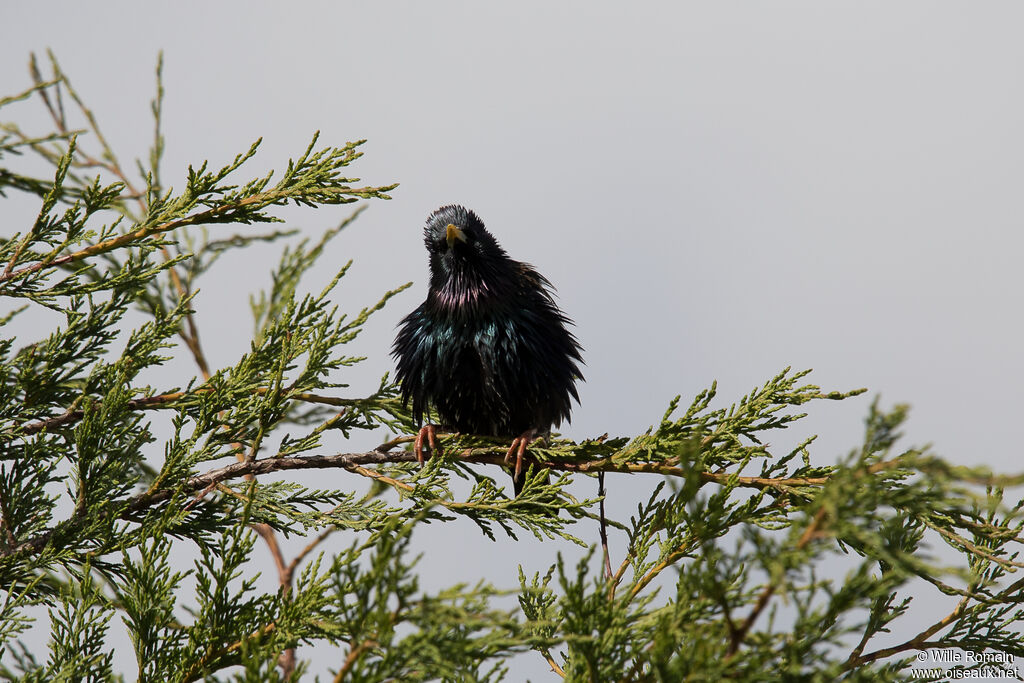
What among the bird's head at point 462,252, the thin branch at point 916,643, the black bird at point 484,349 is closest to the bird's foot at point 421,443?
the black bird at point 484,349

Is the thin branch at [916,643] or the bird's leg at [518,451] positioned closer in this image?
the thin branch at [916,643]

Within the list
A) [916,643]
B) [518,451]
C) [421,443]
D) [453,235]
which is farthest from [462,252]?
[916,643]

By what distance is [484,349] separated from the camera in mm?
3846

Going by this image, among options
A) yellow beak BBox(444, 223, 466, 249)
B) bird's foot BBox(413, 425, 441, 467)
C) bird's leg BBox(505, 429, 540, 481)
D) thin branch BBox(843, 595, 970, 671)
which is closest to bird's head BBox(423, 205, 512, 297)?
yellow beak BBox(444, 223, 466, 249)

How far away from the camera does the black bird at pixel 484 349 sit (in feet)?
12.6

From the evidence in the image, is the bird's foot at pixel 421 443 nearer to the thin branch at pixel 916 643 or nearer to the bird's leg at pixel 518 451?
the bird's leg at pixel 518 451

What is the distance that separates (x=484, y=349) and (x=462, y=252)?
0.50 meters

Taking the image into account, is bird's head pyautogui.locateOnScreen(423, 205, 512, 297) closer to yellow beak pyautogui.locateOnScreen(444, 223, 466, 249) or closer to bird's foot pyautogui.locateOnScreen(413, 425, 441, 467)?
yellow beak pyautogui.locateOnScreen(444, 223, 466, 249)

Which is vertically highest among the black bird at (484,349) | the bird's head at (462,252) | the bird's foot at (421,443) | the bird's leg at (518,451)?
the bird's head at (462,252)

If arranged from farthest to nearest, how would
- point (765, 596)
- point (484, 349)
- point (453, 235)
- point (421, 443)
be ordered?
point (453, 235) → point (484, 349) → point (421, 443) → point (765, 596)

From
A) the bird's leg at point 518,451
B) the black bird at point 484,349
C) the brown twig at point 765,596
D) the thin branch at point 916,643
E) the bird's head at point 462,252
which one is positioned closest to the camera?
the brown twig at point 765,596

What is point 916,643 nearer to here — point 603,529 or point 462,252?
point 603,529

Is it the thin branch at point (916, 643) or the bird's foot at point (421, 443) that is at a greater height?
the bird's foot at point (421, 443)

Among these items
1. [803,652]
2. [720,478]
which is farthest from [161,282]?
[803,652]
